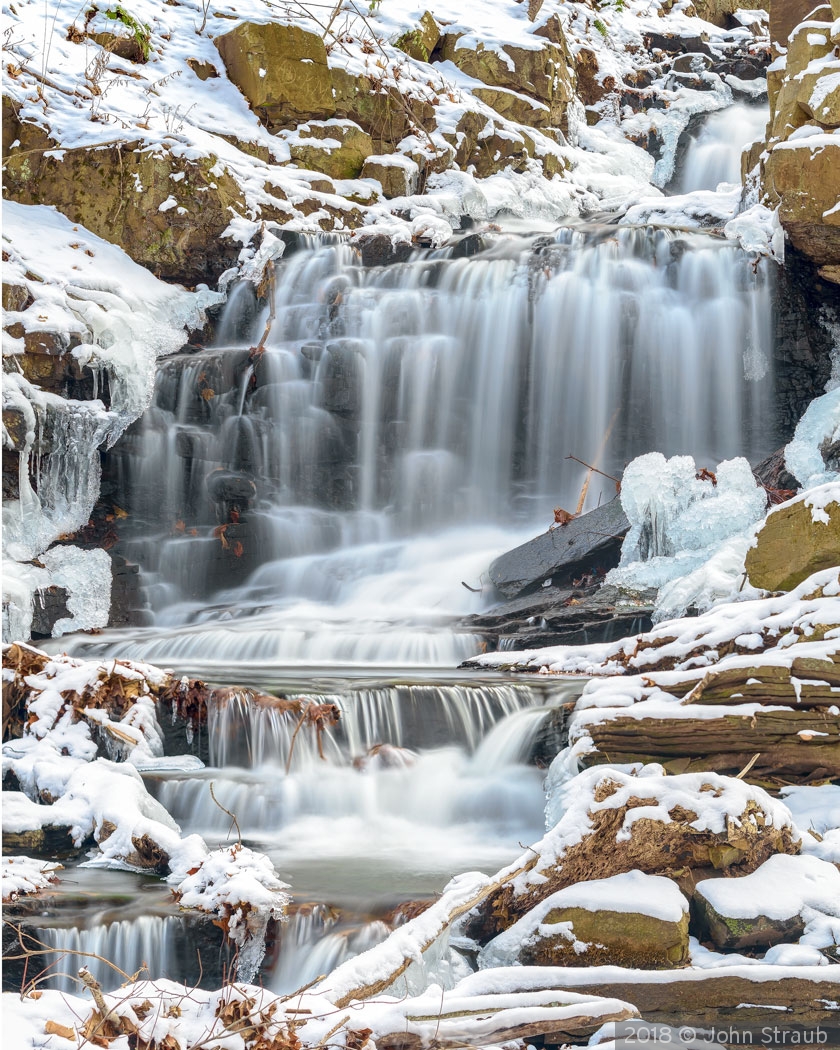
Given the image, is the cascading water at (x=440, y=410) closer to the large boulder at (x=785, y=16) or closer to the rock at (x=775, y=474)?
the rock at (x=775, y=474)

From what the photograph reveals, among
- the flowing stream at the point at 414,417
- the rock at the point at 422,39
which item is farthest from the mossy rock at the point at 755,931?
the rock at the point at 422,39

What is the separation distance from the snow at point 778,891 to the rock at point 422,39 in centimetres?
1357

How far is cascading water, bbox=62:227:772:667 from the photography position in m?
9.41

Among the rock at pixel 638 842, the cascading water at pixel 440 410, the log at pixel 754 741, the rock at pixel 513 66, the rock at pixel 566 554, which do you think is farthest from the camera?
the rock at pixel 513 66

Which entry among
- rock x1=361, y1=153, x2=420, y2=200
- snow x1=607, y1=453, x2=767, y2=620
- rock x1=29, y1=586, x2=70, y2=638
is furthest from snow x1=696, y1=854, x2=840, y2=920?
rock x1=361, y1=153, x2=420, y2=200

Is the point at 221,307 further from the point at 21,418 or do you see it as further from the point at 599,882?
the point at 599,882

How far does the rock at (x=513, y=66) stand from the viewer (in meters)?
14.7

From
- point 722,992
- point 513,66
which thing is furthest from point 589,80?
point 722,992

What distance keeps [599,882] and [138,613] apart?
245 inches

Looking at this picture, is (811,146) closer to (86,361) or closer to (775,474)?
(775,474)

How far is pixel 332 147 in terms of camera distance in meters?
12.6

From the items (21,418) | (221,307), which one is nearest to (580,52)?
(221,307)

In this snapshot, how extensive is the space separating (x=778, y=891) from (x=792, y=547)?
2.26m

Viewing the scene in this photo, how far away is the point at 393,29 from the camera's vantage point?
47.3 ft
